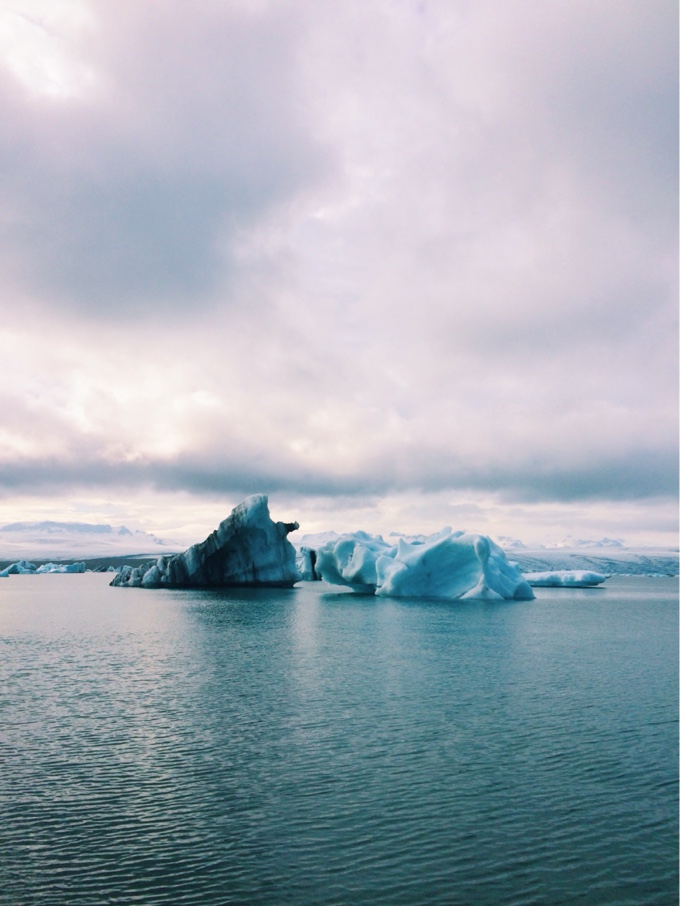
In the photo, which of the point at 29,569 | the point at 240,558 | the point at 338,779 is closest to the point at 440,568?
the point at 240,558

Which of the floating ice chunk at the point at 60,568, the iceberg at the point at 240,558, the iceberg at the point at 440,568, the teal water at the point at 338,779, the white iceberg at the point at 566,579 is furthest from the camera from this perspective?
the floating ice chunk at the point at 60,568

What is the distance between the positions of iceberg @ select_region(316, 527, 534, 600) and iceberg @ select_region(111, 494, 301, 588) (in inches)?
237

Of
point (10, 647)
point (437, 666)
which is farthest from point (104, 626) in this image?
point (437, 666)

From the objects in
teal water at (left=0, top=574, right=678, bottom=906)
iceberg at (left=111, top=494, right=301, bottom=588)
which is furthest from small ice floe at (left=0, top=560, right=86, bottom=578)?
teal water at (left=0, top=574, right=678, bottom=906)

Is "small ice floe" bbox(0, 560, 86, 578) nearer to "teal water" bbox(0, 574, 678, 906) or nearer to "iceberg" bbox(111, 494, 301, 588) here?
"iceberg" bbox(111, 494, 301, 588)

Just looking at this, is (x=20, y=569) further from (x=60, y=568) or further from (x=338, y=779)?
(x=338, y=779)

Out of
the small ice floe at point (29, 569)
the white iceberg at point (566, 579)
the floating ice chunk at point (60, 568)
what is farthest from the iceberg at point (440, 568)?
the floating ice chunk at point (60, 568)

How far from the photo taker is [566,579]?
68.9 meters

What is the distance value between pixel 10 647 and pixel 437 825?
19184 mm

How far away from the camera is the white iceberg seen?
222ft

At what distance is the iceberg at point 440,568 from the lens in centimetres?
4073

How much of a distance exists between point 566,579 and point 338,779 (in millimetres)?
64669

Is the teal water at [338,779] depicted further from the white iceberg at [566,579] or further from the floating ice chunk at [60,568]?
the floating ice chunk at [60,568]

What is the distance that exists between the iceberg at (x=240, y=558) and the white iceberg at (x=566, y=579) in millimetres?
27909
